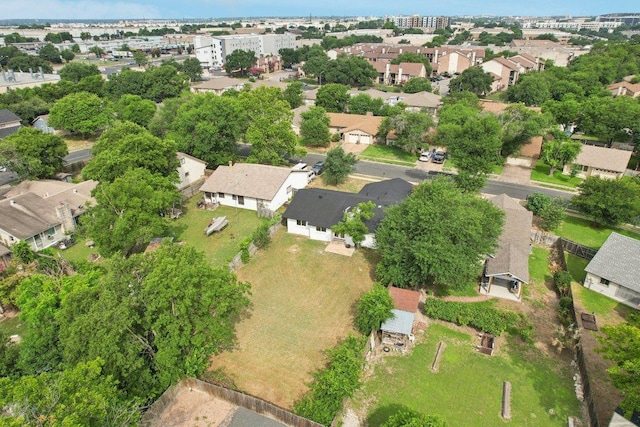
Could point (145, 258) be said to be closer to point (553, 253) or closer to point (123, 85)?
point (553, 253)

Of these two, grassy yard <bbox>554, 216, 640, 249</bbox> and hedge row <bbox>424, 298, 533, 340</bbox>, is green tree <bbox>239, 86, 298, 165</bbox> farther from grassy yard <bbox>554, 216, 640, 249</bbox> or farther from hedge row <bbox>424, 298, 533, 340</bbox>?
grassy yard <bbox>554, 216, 640, 249</bbox>

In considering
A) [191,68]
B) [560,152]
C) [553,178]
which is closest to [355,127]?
[560,152]

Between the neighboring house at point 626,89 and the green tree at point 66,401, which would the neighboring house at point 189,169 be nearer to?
the green tree at point 66,401

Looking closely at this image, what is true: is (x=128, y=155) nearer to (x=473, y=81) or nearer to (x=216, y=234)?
(x=216, y=234)

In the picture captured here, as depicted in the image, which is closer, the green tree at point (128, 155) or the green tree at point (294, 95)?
the green tree at point (128, 155)

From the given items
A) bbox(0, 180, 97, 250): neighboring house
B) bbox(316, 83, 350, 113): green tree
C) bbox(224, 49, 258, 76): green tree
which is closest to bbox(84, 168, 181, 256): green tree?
bbox(0, 180, 97, 250): neighboring house

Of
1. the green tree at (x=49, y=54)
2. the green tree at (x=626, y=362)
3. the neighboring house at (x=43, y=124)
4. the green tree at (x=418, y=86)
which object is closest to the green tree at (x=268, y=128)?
the green tree at (x=626, y=362)
